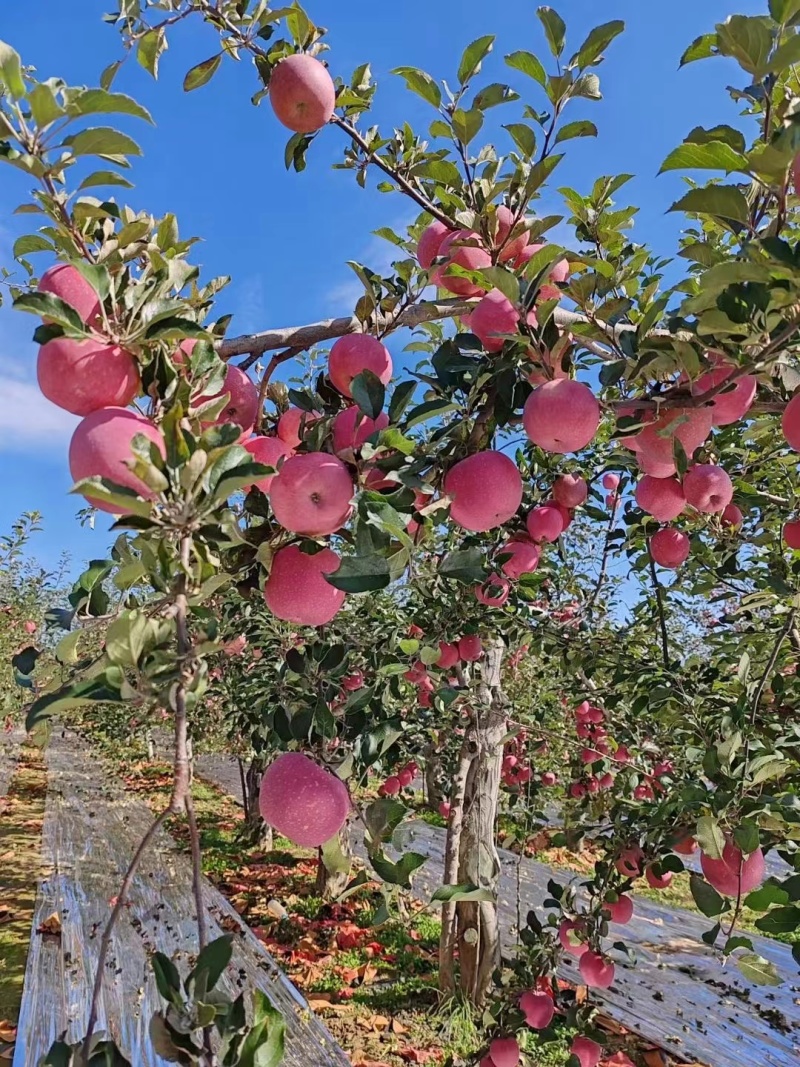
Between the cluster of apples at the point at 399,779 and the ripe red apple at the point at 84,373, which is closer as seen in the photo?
the ripe red apple at the point at 84,373

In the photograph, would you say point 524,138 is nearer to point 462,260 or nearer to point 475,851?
point 462,260

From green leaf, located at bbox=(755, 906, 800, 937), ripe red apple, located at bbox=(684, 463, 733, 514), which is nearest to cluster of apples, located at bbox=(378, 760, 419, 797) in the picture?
green leaf, located at bbox=(755, 906, 800, 937)

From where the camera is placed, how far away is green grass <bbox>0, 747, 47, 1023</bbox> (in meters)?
4.62

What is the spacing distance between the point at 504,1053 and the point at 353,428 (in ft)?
7.09

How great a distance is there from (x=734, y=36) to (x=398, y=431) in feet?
2.00

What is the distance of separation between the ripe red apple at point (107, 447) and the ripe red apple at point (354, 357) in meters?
0.36

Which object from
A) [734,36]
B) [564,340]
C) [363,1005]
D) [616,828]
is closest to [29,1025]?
[363,1005]

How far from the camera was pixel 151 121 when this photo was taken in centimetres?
71

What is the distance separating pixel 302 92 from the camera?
1.11 m

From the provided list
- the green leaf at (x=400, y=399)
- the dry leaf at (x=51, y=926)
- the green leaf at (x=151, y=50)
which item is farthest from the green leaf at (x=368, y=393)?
the dry leaf at (x=51, y=926)

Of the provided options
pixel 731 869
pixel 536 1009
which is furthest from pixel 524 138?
pixel 536 1009

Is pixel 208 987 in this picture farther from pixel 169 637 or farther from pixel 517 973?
pixel 517 973

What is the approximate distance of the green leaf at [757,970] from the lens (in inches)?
53.4

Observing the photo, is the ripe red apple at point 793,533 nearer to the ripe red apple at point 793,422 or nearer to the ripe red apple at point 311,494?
the ripe red apple at point 793,422
